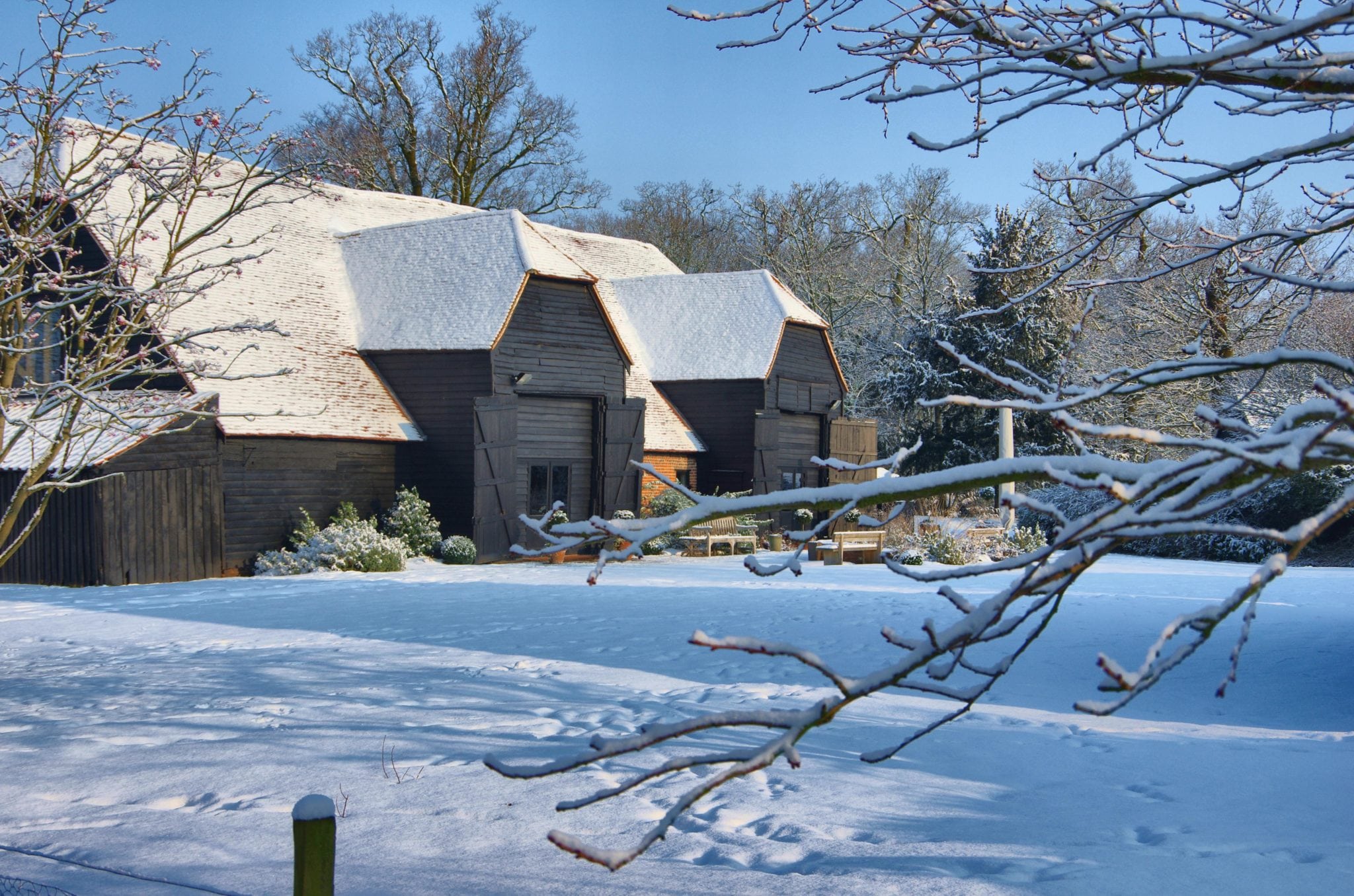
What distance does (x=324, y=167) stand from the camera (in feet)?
34.9

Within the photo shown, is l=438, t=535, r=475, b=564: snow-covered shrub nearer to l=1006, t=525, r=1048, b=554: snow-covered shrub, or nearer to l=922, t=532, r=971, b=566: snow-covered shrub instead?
l=922, t=532, r=971, b=566: snow-covered shrub

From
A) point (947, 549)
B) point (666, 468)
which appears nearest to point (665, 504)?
point (666, 468)

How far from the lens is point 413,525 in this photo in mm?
22312

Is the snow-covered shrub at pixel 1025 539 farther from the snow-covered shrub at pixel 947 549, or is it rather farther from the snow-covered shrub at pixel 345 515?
the snow-covered shrub at pixel 345 515

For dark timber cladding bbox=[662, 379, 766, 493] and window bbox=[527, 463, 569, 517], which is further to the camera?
dark timber cladding bbox=[662, 379, 766, 493]

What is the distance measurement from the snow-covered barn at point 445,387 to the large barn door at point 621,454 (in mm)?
44

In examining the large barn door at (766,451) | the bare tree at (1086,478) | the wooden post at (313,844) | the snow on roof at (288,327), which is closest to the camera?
the bare tree at (1086,478)

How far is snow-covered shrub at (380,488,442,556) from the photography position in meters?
22.3

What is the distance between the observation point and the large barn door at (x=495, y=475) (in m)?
22.7

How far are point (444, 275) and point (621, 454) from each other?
5.45 metres

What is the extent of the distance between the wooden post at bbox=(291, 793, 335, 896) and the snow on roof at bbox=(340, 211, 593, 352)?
764 inches

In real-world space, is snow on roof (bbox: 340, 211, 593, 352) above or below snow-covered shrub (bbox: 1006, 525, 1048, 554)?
above

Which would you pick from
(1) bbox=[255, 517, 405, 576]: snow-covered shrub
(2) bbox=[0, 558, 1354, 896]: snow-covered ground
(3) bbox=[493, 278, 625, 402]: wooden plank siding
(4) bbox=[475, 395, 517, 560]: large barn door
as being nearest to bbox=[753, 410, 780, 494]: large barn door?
(3) bbox=[493, 278, 625, 402]: wooden plank siding

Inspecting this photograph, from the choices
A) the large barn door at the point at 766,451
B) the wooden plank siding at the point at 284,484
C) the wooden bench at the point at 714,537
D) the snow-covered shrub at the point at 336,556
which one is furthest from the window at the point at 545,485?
the large barn door at the point at 766,451
